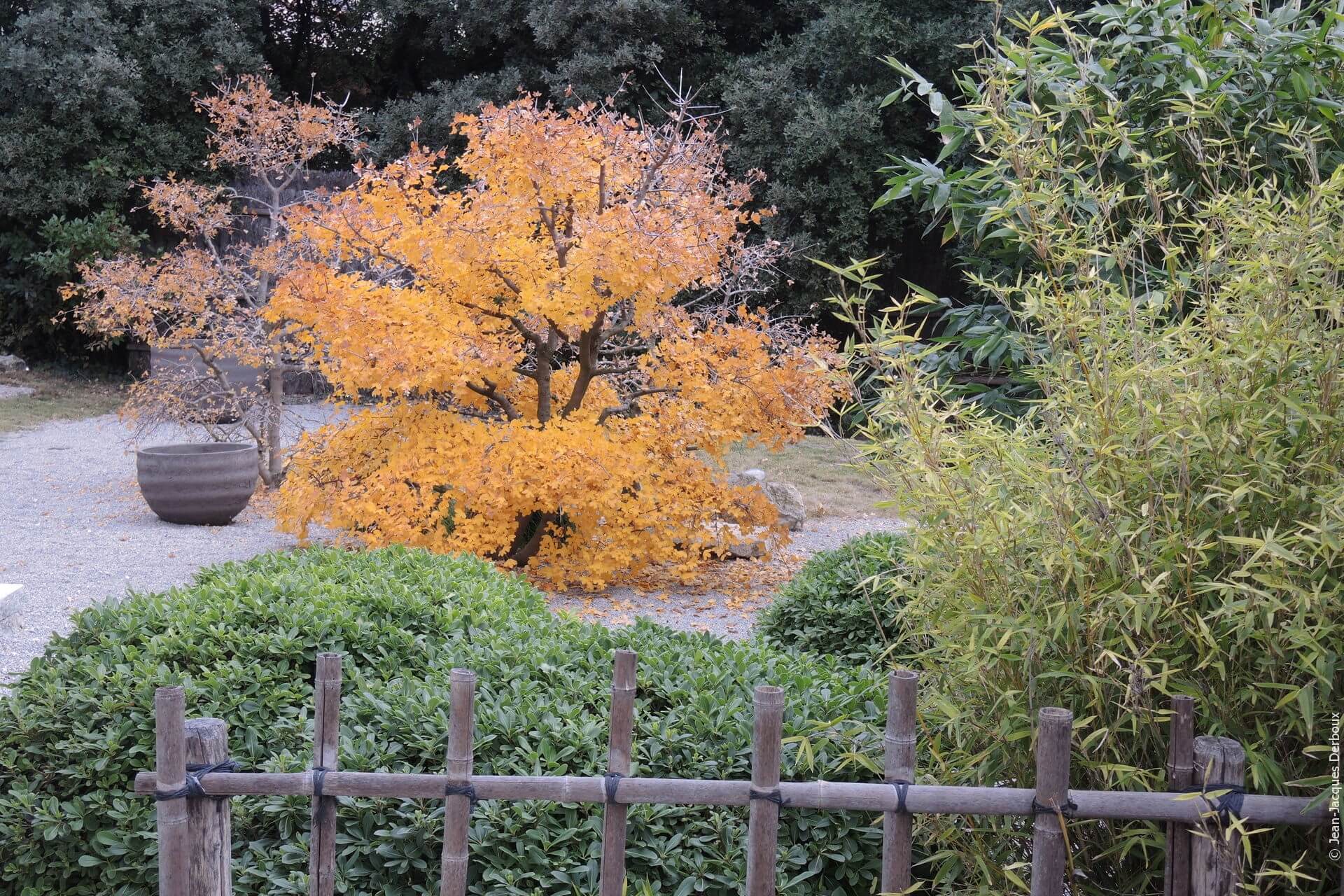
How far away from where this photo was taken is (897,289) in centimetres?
1291

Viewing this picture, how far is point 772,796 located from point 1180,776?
1.87 feet

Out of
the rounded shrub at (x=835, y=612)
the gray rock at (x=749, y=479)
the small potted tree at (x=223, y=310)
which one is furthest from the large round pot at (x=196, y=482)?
the rounded shrub at (x=835, y=612)

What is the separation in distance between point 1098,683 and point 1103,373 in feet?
1.47

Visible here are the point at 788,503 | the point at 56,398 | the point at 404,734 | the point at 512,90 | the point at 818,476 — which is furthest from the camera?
the point at 512,90

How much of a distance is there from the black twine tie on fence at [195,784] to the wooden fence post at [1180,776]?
144 cm

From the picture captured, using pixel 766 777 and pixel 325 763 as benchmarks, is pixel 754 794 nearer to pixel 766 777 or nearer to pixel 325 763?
pixel 766 777

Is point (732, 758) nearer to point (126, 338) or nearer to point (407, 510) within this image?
point (407, 510)

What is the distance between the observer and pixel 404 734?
86.7 inches

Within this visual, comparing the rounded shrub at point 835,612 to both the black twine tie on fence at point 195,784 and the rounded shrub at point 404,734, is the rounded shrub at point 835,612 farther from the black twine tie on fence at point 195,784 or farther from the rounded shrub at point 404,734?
the black twine tie on fence at point 195,784

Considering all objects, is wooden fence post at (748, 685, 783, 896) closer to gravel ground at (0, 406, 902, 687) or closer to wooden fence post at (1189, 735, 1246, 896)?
wooden fence post at (1189, 735, 1246, 896)

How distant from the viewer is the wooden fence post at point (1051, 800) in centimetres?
152

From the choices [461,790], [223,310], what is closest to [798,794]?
[461,790]

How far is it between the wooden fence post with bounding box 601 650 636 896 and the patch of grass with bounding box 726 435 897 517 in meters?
5.61

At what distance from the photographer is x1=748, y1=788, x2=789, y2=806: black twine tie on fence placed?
1.68 m
